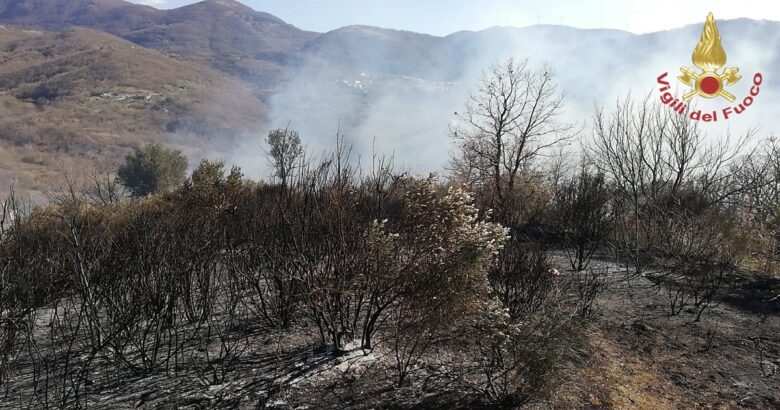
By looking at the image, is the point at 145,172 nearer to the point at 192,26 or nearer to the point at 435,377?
the point at 435,377

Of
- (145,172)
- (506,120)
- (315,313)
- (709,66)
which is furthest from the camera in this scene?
(145,172)

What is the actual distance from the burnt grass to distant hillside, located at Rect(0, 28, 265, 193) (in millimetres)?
44379

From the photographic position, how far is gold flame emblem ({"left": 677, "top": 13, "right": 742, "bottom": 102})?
13.1 meters

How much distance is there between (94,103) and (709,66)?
73425mm

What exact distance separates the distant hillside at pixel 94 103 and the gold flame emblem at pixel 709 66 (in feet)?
145

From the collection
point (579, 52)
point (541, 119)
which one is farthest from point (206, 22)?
point (541, 119)

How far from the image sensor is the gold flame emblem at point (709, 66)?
13.1 meters

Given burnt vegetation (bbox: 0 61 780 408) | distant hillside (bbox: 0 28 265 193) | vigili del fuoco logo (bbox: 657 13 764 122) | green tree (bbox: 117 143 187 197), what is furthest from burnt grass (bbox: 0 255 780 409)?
distant hillside (bbox: 0 28 265 193)

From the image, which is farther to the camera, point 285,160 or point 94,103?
point 94,103

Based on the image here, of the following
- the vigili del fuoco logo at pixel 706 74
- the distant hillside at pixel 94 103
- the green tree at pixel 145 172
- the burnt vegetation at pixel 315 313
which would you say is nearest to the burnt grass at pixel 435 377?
the burnt vegetation at pixel 315 313

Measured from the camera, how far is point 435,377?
14.0ft

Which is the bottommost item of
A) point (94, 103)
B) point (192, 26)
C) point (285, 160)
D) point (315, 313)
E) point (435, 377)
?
point (435, 377)

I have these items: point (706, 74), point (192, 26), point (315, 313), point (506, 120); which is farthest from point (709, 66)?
point (192, 26)

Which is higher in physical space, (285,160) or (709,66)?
(709,66)
